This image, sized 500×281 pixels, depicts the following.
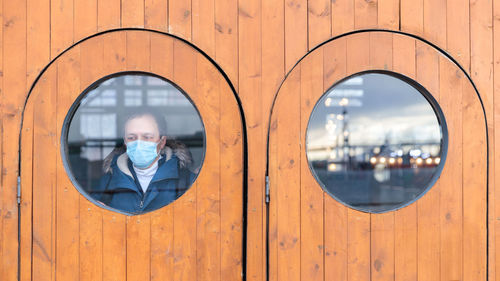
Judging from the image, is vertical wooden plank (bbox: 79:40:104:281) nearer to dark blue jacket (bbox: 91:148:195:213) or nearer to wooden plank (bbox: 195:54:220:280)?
dark blue jacket (bbox: 91:148:195:213)

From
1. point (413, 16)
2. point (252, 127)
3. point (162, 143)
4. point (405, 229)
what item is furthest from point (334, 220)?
point (413, 16)

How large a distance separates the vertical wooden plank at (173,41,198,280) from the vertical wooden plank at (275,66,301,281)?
518 mm

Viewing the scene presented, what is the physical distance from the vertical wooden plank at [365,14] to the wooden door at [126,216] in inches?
36.2

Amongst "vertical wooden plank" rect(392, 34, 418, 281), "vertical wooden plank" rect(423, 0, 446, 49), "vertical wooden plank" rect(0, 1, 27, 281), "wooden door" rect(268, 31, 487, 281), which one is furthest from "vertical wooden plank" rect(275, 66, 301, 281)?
"vertical wooden plank" rect(0, 1, 27, 281)

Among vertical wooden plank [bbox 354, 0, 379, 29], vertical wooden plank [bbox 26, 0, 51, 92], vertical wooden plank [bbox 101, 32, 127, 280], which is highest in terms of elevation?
vertical wooden plank [bbox 354, 0, 379, 29]

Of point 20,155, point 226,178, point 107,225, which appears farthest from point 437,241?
point 20,155

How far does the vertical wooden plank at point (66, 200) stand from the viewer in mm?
2238

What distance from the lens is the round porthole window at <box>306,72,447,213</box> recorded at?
235 centimetres

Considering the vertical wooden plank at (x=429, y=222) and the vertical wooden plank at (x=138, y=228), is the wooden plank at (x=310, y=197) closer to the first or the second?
the vertical wooden plank at (x=429, y=222)

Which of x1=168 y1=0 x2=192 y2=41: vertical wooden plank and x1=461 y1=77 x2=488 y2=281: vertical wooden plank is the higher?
x1=168 y1=0 x2=192 y2=41: vertical wooden plank

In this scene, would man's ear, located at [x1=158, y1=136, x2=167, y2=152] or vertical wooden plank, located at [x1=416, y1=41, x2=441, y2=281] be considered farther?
vertical wooden plank, located at [x1=416, y1=41, x2=441, y2=281]

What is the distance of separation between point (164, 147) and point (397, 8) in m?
1.70

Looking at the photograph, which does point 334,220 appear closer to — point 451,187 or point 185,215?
point 451,187

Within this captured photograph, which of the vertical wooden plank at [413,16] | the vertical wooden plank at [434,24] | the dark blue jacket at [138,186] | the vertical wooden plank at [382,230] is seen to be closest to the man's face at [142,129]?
the dark blue jacket at [138,186]
